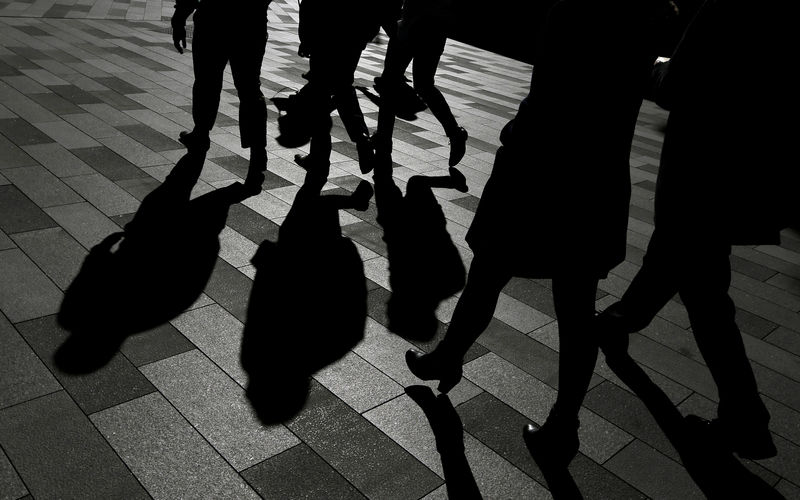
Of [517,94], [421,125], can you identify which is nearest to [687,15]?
[517,94]

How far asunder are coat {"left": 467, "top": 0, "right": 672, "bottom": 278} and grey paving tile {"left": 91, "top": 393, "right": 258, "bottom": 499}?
4.05 feet

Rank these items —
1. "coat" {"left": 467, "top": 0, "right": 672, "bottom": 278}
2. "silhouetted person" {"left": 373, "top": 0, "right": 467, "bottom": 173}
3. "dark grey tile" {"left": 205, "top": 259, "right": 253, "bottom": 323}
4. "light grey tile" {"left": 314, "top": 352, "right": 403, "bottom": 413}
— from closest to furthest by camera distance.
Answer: "coat" {"left": 467, "top": 0, "right": 672, "bottom": 278}
"light grey tile" {"left": 314, "top": 352, "right": 403, "bottom": 413}
"dark grey tile" {"left": 205, "top": 259, "right": 253, "bottom": 323}
"silhouetted person" {"left": 373, "top": 0, "right": 467, "bottom": 173}

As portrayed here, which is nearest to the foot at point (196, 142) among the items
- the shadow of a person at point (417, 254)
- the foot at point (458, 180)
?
the shadow of a person at point (417, 254)

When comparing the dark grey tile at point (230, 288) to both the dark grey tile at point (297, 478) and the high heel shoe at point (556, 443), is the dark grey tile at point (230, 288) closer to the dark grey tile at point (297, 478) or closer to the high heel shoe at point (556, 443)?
the dark grey tile at point (297, 478)

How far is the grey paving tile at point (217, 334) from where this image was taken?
9.47 feet

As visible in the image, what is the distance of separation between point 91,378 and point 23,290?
82 centimetres

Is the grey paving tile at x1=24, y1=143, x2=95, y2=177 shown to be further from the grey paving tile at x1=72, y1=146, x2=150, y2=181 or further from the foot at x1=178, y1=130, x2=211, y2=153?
the foot at x1=178, y1=130, x2=211, y2=153

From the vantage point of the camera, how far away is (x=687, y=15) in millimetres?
12359

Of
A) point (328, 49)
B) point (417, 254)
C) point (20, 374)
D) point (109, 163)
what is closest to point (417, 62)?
point (328, 49)

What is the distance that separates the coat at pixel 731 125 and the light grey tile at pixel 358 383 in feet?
4.59

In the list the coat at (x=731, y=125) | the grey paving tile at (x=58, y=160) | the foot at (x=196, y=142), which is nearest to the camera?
the coat at (x=731, y=125)

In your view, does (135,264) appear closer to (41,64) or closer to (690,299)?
(690,299)

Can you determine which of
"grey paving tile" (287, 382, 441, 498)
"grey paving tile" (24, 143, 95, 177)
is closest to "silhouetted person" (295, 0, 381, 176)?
"grey paving tile" (24, 143, 95, 177)

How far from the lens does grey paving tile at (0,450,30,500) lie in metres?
2.08
